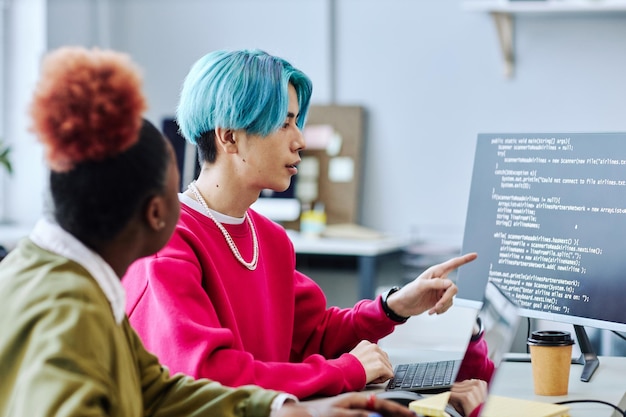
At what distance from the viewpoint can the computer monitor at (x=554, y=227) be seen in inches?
56.2

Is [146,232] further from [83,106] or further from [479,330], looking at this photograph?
[479,330]

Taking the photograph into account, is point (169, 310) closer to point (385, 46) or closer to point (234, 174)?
point (234, 174)

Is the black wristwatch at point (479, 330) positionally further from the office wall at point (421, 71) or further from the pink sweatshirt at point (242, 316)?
the office wall at point (421, 71)

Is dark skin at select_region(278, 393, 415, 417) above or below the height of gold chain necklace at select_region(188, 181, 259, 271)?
below

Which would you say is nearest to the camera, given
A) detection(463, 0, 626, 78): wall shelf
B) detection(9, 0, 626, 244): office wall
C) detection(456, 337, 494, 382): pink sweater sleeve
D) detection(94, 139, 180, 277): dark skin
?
detection(94, 139, 180, 277): dark skin

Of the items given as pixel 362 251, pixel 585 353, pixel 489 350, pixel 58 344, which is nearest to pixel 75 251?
pixel 58 344

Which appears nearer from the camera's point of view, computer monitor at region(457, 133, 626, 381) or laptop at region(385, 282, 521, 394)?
laptop at region(385, 282, 521, 394)

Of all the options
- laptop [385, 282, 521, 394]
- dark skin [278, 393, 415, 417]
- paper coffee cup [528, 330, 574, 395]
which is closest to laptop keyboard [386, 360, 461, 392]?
laptop [385, 282, 521, 394]

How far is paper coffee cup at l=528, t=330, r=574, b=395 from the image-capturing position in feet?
4.25

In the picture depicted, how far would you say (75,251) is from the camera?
0.86m

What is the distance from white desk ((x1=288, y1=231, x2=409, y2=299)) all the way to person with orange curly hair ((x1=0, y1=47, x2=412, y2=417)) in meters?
2.43

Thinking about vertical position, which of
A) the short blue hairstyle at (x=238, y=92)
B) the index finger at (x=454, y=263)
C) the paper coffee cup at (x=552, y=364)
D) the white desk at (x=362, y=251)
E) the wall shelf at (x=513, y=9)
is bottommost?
the white desk at (x=362, y=251)

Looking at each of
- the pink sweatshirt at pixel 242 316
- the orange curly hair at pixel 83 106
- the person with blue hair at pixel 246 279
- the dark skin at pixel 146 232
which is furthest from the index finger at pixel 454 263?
the orange curly hair at pixel 83 106

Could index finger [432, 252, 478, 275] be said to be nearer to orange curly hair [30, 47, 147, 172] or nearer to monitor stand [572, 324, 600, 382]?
monitor stand [572, 324, 600, 382]
